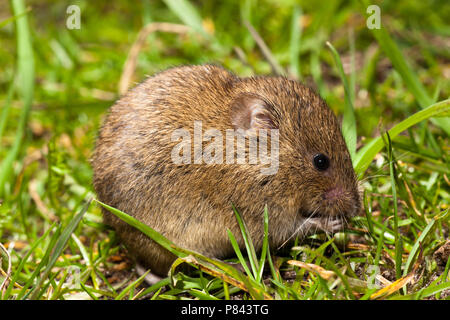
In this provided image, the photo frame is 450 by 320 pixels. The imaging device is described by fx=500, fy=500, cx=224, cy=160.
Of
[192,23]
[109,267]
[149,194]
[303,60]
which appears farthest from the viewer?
[303,60]

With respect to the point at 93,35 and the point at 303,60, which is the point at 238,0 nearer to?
the point at 303,60

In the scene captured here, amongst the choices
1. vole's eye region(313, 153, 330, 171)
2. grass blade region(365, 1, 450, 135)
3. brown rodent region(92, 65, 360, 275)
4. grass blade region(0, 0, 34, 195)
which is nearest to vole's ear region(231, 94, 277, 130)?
brown rodent region(92, 65, 360, 275)

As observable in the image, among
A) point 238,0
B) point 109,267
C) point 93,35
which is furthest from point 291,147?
point 93,35

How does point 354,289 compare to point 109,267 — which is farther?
point 109,267
